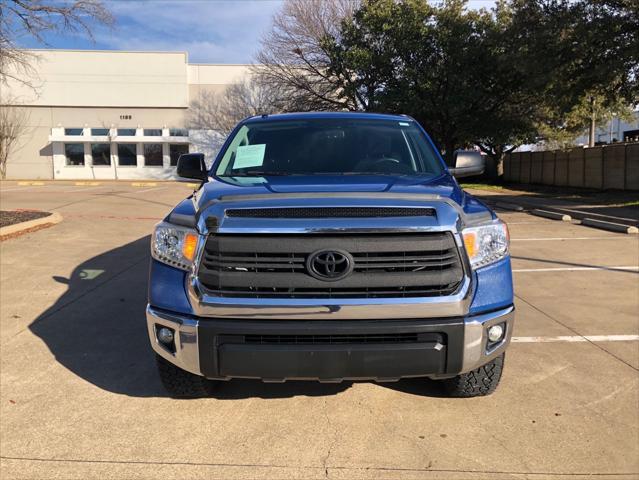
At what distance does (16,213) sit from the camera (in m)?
11.2

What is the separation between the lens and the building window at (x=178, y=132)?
3866cm

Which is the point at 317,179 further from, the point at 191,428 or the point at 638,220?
the point at 638,220

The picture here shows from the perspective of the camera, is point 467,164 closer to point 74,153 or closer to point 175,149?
point 175,149

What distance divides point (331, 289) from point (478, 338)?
841mm

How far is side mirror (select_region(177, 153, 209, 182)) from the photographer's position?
14.0 ft

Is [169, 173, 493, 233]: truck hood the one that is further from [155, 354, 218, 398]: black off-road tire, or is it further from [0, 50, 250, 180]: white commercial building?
[0, 50, 250, 180]: white commercial building

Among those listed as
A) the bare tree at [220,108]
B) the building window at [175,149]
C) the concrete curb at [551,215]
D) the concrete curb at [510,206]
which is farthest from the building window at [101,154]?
the concrete curb at [551,215]

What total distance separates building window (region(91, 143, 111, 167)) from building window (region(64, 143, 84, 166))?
2.88 ft

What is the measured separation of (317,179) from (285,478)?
1.79m

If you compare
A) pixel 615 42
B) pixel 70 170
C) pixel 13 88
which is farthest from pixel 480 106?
pixel 13 88

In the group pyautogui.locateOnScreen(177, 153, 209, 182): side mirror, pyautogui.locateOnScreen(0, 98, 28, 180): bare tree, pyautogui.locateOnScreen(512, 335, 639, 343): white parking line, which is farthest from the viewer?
pyautogui.locateOnScreen(0, 98, 28, 180): bare tree

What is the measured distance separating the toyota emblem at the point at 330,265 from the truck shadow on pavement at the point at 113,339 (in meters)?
1.25

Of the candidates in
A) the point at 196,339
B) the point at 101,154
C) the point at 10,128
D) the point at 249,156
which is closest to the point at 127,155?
the point at 101,154

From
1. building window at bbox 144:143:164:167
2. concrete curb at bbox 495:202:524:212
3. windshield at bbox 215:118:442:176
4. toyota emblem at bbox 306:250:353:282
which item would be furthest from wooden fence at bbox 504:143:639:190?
building window at bbox 144:143:164:167
